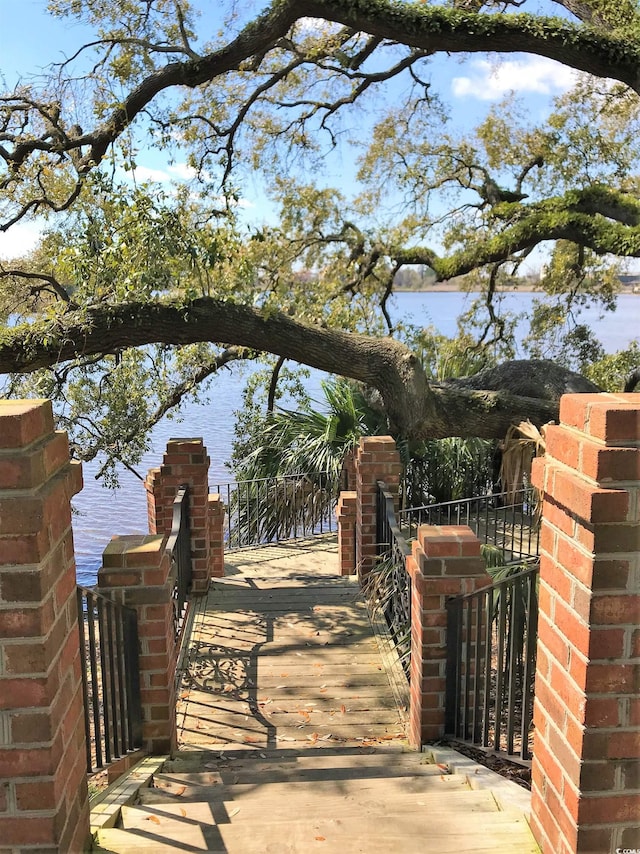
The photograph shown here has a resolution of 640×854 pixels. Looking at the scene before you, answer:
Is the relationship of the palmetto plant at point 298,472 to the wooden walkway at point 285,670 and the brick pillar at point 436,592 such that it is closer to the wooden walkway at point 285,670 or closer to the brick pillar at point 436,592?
the wooden walkway at point 285,670

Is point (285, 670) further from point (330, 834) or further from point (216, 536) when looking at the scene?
point (330, 834)

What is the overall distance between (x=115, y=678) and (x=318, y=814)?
148cm

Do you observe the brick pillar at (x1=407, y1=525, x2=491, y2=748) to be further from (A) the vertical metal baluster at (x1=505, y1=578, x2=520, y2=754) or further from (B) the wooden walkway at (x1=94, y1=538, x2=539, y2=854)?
(A) the vertical metal baluster at (x1=505, y1=578, x2=520, y2=754)

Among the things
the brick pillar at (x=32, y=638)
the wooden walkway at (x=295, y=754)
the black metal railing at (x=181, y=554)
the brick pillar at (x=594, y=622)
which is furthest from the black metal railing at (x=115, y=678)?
the brick pillar at (x=594, y=622)

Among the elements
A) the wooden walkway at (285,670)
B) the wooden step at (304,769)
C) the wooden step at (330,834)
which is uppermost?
the wooden step at (330,834)

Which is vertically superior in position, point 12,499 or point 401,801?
point 12,499

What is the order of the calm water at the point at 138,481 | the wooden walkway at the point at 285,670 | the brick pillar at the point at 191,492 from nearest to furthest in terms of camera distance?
the wooden walkway at the point at 285,670 < the brick pillar at the point at 191,492 < the calm water at the point at 138,481

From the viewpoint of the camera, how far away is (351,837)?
2.60 metres

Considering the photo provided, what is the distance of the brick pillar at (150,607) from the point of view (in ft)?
12.7

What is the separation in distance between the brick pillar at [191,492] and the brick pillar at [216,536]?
619mm

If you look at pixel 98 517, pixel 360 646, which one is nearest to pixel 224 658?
pixel 360 646

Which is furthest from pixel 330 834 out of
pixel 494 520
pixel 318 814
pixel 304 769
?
pixel 494 520

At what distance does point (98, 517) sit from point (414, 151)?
38.3 feet

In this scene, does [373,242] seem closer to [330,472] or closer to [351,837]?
[330,472]
